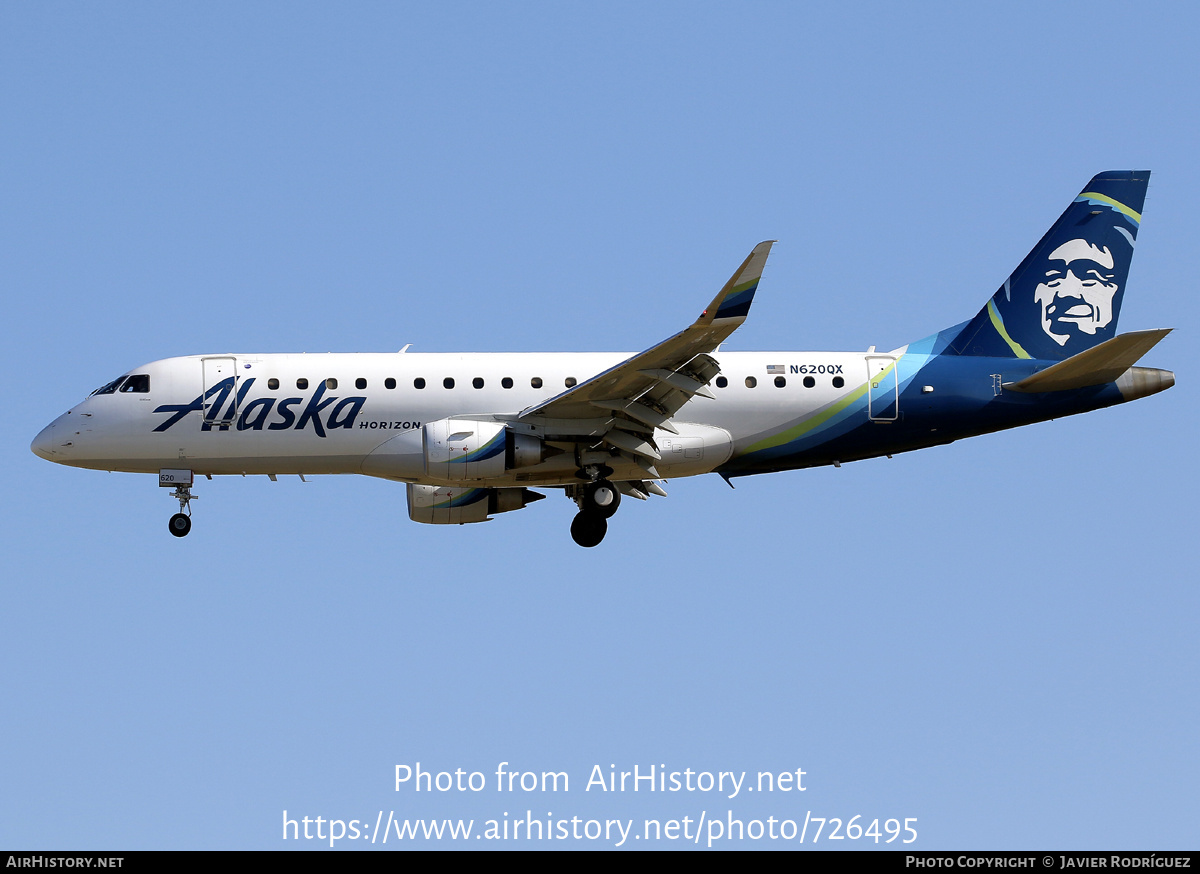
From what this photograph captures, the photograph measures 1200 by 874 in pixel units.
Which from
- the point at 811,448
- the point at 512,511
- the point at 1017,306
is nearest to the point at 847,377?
the point at 811,448

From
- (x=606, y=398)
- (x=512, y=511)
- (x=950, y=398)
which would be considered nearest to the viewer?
(x=606, y=398)

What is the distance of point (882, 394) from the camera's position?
33812mm

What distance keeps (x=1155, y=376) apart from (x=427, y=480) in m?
15.9

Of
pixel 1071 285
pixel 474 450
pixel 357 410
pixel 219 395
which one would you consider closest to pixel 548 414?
pixel 474 450

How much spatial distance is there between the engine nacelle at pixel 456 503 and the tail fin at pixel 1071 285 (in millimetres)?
10718

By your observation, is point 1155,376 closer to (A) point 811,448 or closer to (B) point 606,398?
(A) point 811,448

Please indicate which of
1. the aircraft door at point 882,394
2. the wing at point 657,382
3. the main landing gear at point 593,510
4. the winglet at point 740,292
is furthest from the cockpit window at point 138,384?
the aircraft door at point 882,394

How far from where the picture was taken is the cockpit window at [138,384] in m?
33.7

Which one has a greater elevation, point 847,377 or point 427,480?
point 847,377

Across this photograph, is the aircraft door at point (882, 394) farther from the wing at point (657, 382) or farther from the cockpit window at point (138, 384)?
the cockpit window at point (138, 384)

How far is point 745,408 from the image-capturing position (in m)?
33.5

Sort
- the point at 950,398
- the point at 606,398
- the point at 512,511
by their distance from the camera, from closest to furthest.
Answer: the point at 606,398
the point at 950,398
the point at 512,511

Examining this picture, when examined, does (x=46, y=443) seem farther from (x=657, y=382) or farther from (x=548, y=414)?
(x=657, y=382)

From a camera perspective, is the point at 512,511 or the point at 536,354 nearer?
the point at 536,354
